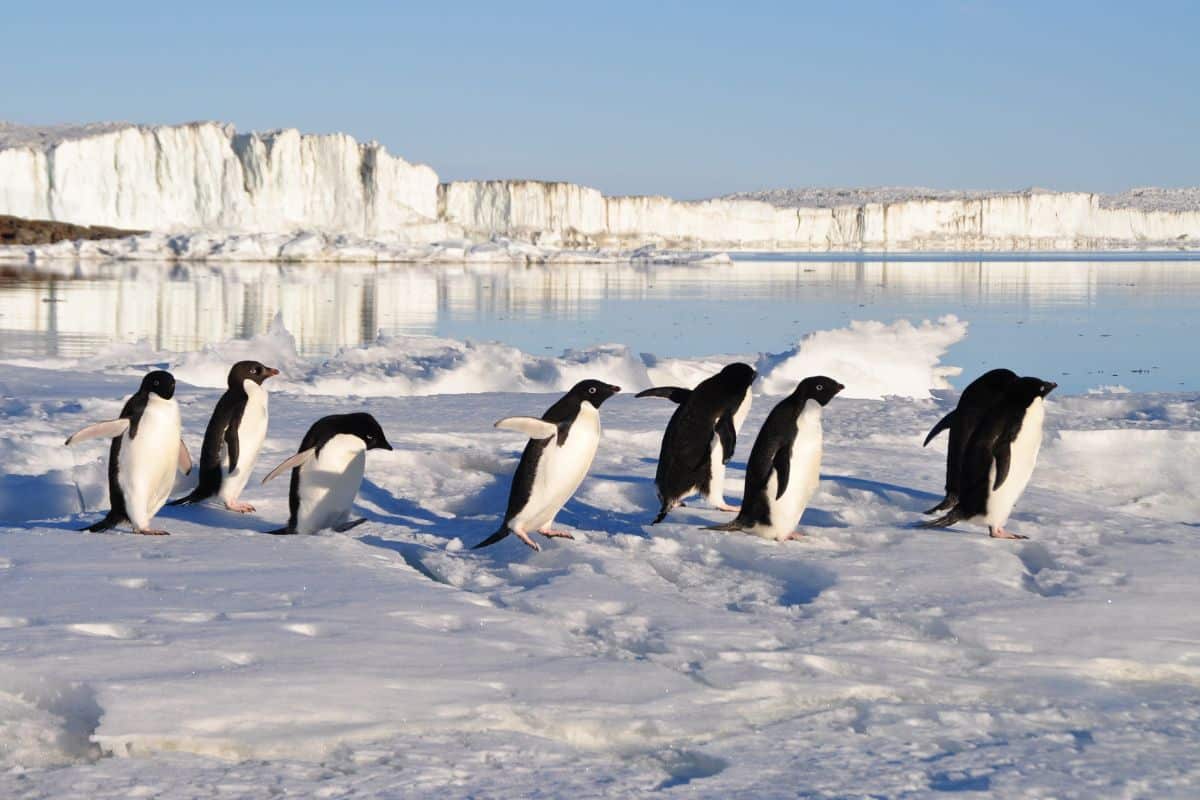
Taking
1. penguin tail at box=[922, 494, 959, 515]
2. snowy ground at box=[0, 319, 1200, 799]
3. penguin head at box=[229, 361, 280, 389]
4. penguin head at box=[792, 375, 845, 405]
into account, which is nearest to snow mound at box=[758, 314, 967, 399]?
snowy ground at box=[0, 319, 1200, 799]

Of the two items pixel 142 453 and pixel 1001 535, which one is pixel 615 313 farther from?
pixel 142 453

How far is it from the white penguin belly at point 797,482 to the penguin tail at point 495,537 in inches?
38.7

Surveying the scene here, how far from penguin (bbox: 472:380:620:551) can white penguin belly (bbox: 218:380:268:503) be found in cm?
127

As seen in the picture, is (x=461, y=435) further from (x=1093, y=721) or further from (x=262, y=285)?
(x=262, y=285)

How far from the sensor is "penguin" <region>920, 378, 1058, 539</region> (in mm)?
5172

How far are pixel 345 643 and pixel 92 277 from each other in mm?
35826

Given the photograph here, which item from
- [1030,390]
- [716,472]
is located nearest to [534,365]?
[716,472]

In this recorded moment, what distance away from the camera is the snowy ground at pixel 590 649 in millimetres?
2693

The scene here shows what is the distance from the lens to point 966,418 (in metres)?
5.73

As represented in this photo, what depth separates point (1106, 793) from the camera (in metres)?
2.62

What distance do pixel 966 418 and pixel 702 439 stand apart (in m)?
1.21

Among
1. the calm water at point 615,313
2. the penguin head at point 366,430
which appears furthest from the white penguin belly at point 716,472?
the calm water at point 615,313

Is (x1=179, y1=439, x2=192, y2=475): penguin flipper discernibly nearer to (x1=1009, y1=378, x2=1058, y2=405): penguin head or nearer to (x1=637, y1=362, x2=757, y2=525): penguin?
(x1=637, y1=362, x2=757, y2=525): penguin

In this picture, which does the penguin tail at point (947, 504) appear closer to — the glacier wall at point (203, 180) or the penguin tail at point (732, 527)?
the penguin tail at point (732, 527)
